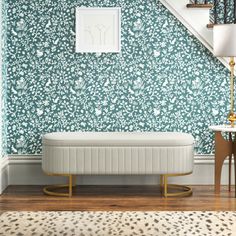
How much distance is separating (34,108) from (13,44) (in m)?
0.70

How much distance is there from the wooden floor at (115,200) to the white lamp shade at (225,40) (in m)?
1.38

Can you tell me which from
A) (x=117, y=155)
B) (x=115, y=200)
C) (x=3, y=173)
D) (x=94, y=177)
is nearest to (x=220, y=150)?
(x=117, y=155)

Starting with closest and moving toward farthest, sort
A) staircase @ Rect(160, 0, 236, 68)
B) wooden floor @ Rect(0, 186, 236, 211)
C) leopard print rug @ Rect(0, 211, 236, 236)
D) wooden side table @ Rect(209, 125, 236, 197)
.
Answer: leopard print rug @ Rect(0, 211, 236, 236)
wooden floor @ Rect(0, 186, 236, 211)
wooden side table @ Rect(209, 125, 236, 197)
staircase @ Rect(160, 0, 236, 68)

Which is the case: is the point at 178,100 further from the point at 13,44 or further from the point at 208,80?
the point at 13,44

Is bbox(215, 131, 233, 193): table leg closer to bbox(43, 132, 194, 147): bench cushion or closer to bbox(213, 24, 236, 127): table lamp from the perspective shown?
bbox(43, 132, 194, 147): bench cushion

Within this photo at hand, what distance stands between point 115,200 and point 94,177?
2.55ft

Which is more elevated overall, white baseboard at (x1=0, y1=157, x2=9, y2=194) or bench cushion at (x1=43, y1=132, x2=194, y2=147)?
bench cushion at (x1=43, y1=132, x2=194, y2=147)

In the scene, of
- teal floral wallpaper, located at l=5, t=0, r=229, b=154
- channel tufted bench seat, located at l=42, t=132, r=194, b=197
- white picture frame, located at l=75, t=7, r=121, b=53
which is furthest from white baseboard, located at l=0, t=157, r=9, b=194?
white picture frame, located at l=75, t=7, r=121, b=53

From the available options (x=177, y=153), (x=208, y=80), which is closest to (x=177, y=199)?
(x=177, y=153)

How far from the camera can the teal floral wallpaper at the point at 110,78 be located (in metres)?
6.88

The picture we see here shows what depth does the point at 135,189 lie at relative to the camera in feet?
22.2

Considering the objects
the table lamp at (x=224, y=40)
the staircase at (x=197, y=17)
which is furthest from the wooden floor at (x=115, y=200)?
the staircase at (x=197, y=17)

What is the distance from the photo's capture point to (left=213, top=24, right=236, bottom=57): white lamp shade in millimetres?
6379

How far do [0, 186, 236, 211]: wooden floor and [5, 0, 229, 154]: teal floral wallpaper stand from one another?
1.98 ft
